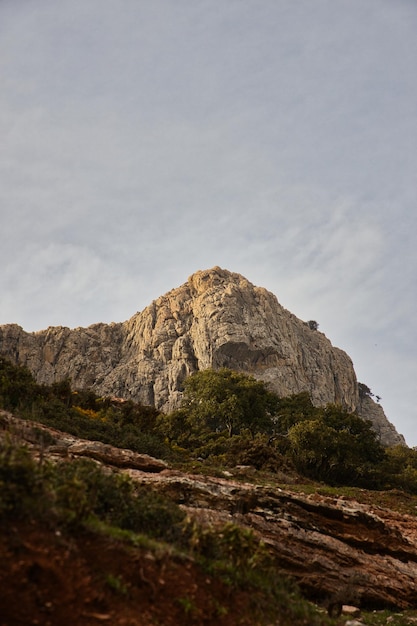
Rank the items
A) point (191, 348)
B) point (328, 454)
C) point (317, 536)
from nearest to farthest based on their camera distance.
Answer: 1. point (317, 536)
2. point (328, 454)
3. point (191, 348)

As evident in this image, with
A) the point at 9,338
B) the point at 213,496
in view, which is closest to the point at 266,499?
the point at 213,496

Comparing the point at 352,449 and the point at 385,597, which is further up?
the point at 352,449

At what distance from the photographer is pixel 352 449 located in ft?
133

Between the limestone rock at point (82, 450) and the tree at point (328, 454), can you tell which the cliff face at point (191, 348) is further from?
the limestone rock at point (82, 450)

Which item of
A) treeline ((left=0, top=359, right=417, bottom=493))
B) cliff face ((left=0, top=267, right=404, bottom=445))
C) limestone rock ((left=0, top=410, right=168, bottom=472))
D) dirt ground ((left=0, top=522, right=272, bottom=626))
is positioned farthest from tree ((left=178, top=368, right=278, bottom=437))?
dirt ground ((left=0, top=522, right=272, bottom=626))

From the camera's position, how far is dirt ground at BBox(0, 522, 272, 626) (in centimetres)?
769

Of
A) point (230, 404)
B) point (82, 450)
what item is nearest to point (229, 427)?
point (230, 404)

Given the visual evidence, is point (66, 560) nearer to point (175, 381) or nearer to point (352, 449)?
point (352, 449)

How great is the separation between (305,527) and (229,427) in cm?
3190

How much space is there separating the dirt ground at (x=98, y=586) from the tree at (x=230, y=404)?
39998mm

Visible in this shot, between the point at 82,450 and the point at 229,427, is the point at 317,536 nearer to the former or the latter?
the point at 82,450

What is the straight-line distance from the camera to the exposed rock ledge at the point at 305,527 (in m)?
16.6

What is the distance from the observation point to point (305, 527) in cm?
1850

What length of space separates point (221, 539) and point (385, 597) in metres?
8.50
